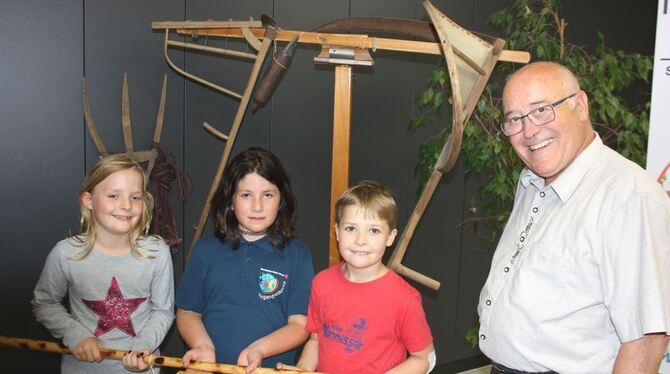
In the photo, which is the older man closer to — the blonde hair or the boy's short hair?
the boy's short hair

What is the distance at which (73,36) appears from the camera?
8.61 feet

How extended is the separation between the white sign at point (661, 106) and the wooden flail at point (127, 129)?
7.29 feet

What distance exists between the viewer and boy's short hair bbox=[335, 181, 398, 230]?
6.07 feet

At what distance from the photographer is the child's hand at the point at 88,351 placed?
6.09 ft

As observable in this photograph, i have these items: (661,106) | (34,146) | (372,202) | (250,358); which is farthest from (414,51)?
(34,146)

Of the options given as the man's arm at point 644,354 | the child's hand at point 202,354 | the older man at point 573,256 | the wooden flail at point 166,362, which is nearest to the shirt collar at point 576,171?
the older man at point 573,256

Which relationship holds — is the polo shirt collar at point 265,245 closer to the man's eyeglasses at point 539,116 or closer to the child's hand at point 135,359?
the child's hand at point 135,359

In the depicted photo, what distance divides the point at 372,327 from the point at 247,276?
490 millimetres

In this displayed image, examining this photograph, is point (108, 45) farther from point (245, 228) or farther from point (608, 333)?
point (608, 333)

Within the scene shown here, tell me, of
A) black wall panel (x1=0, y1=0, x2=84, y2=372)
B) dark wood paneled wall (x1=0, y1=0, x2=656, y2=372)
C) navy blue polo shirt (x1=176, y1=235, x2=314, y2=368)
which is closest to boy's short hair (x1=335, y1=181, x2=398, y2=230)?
navy blue polo shirt (x1=176, y1=235, x2=314, y2=368)

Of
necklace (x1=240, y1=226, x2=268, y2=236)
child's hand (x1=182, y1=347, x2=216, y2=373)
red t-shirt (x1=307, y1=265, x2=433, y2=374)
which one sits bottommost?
child's hand (x1=182, y1=347, x2=216, y2=373)

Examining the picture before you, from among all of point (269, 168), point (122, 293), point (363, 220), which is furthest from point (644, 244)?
point (122, 293)

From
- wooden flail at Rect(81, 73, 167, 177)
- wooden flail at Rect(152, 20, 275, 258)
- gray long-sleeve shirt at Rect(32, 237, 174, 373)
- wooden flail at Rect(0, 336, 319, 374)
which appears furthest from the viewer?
wooden flail at Rect(81, 73, 167, 177)

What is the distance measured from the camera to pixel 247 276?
2.04 metres
